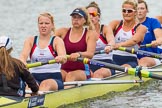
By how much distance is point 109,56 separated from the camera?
29.3 feet

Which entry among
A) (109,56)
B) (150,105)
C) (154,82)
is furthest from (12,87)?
(154,82)

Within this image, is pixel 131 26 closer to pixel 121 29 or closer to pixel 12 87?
pixel 121 29

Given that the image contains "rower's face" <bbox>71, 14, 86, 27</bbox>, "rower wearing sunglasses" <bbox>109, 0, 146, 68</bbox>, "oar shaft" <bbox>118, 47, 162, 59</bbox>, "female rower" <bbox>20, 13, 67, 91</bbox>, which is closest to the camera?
"female rower" <bbox>20, 13, 67, 91</bbox>

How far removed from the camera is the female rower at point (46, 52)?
712cm

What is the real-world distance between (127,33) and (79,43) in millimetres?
1610

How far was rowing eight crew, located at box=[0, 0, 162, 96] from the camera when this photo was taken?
7181mm

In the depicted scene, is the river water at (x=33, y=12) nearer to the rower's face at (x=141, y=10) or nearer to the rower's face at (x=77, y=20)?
the rower's face at (x=141, y=10)

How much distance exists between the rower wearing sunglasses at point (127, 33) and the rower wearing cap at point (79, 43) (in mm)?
1082

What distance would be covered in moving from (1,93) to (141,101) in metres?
2.76

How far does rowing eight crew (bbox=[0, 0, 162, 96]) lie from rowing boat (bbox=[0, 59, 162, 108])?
0.16 meters

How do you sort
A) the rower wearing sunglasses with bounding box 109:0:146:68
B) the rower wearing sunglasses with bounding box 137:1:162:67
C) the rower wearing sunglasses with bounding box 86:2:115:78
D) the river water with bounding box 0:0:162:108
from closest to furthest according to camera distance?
1. the rower wearing sunglasses with bounding box 86:2:115:78
2. the rower wearing sunglasses with bounding box 109:0:146:68
3. the rower wearing sunglasses with bounding box 137:1:162:67
4. the river water with bounding box 0:0:162:108

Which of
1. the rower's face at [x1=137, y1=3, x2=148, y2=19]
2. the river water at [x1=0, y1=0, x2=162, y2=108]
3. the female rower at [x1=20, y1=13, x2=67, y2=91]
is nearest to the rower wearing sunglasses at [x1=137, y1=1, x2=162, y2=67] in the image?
the rower's face at [x1=137, y1=3, x2=148, y2=19]

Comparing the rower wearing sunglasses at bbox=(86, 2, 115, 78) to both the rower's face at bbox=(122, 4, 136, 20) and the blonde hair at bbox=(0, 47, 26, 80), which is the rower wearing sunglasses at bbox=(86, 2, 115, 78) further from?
the blonde hair at bbox=(0, 47, 26, 80)

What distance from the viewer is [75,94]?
7430mm
